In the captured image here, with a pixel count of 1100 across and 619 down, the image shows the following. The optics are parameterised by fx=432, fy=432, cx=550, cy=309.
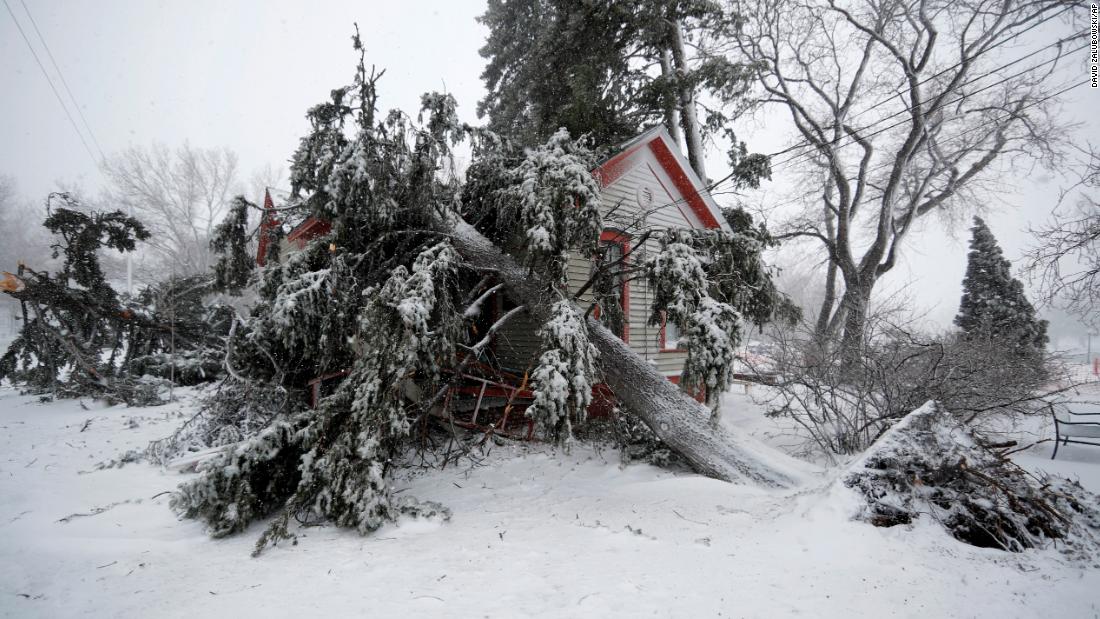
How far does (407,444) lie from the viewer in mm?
A: 6516

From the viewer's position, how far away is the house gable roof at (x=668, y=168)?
845 cm

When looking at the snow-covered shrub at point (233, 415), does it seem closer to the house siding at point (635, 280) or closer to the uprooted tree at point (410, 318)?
the uprooted tree at point (410, 318)

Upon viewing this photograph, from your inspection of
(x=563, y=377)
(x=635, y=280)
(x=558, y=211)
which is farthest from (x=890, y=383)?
(x=558, y=211)

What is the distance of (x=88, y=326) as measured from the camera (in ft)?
31.7

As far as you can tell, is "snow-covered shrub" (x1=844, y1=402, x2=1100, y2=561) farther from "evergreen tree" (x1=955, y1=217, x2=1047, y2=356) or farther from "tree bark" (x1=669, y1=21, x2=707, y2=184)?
"evergreen tree" (x1=955, y1=217, x2=1047, y2=356)

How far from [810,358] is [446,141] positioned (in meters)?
6.07

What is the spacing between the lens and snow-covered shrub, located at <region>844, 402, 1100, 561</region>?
3299 millimetres

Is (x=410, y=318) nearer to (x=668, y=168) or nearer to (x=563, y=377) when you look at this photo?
(x=563, y=377)

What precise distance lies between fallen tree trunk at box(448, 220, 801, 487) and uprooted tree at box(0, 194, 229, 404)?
718 centimetres

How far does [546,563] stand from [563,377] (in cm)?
151

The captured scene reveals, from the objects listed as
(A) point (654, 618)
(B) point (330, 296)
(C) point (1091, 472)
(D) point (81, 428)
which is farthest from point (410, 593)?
(D) point (81, 428)

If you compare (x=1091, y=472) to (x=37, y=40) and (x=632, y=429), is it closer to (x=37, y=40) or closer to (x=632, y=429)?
(x=632, y=429)

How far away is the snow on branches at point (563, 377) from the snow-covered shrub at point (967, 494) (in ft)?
7.95

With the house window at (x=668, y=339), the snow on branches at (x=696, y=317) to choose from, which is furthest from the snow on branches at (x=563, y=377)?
the house window at (x=668, y=339)
